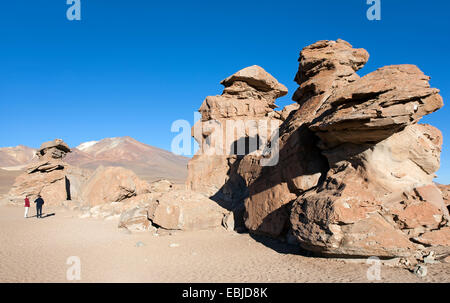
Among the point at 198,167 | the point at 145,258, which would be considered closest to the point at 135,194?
the point at 198,167

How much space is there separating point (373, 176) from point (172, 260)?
19.9 feet

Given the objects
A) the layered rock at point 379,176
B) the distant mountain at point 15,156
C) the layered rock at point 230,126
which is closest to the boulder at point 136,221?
the layered rock at point 230,126

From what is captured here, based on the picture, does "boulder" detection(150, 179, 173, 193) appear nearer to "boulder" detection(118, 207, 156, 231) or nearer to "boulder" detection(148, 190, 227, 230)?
"boulder" detection(118, 207, 156, 231)

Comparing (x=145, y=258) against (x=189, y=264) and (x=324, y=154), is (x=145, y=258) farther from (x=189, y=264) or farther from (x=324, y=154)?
(x=324, y=154)

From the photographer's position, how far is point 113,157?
369 ft

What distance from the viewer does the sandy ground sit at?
6.28 meters

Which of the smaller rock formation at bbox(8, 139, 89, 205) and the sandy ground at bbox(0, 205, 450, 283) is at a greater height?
the smaller rock formation at bbox(8, 139, 89, 205)

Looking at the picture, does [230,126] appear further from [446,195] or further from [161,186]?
[446,195]

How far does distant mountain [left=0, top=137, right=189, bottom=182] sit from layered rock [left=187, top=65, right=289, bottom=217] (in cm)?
7667

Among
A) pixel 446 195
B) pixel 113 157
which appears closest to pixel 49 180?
pixel 446 195

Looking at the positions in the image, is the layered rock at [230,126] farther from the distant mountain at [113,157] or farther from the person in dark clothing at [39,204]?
the distant mountain at [113,157]

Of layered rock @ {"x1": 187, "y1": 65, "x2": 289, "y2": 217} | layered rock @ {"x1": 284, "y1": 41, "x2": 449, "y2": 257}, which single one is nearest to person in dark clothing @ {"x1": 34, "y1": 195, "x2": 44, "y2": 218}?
A: layered rock @ {"x1": 187, "y1": 65, "x2": 289, "y2": 217}

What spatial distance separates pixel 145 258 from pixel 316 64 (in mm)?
10465

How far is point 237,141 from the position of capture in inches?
694
